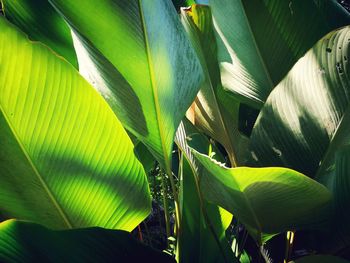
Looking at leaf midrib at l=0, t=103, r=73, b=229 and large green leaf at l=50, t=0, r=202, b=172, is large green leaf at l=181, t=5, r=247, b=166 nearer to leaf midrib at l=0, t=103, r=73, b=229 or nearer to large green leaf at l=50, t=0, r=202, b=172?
large green leaf at l=50, t=0, r=202, b=172

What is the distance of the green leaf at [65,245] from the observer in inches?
28.9

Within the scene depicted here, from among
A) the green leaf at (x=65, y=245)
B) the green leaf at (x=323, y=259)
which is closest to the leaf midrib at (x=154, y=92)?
the green leaf at (x=65, y=245)

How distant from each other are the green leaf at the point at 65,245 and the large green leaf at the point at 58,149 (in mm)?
86

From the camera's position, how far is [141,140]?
891 mm

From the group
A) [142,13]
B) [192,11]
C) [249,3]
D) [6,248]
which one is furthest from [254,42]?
[6,248]

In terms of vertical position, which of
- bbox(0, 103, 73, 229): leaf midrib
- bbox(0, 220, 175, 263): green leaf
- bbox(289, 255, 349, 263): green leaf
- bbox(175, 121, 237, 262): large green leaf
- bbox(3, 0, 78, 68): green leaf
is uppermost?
bbox(3, 0, 78, 68): green leaf

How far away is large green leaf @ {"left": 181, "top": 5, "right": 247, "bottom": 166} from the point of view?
104 centimetres

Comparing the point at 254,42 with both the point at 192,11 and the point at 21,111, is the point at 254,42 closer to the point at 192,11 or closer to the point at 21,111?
the point at 192,11

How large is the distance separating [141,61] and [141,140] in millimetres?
147

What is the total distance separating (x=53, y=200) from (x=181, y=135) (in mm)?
259

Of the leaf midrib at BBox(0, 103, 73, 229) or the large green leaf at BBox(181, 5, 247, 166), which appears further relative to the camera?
the large green leaf at BBox(181, 5, 247, 166)

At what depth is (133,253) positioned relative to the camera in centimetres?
83

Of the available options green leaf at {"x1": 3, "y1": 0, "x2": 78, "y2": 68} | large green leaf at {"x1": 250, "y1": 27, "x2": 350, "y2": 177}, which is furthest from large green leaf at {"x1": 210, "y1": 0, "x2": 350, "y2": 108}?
green leaf at {"x1": 3, "y1": 0, "x2": 78, "y2": 68}

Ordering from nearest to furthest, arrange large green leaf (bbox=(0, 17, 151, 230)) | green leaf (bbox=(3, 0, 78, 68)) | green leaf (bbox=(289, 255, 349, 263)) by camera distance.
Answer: large green leaf (bbox=(0, 17, 151, 230)), green leaf (bbox=(289, 255, 349, 263)), green leaf (bbox=(3, 0, 78, 68))
